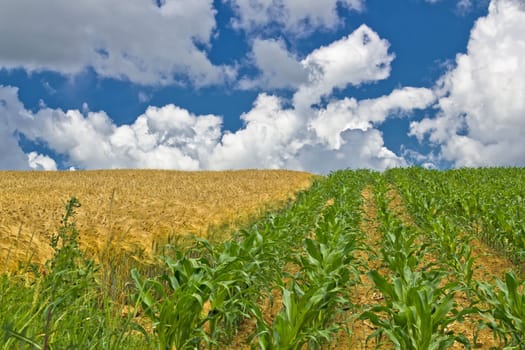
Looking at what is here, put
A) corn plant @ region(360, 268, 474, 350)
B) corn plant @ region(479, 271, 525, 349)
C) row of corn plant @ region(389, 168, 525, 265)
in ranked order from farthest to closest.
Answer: row of corn plant @ region(389, 168, 525, 265) → corn plant @ region(479, 271, 525, 349) → corn plant @ region(360, 268, 474, 350)

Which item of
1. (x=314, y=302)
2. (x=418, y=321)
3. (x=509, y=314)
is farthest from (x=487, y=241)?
(x=314, y=302)

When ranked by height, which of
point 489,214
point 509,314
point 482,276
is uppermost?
point 489,214

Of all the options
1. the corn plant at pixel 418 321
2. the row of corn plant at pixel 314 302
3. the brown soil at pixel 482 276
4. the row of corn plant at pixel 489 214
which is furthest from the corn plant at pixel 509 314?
the row of corn plant at pixel 489 214

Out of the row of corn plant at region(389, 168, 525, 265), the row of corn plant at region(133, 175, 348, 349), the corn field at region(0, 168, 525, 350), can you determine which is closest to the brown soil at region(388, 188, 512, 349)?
the corn field at region(0, 168, 525, 350)

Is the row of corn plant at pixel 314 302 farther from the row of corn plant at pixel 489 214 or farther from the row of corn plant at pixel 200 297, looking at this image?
the row of corn plant at pixel 489 214

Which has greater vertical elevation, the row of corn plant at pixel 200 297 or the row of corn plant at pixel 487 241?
the row of corn plant at pixel 487 241

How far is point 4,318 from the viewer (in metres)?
3.81

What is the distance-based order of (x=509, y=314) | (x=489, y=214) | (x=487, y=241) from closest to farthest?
(x=509, y=314) < (x=489, y=214) < (x=487, y=241)

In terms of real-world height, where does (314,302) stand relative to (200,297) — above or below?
above

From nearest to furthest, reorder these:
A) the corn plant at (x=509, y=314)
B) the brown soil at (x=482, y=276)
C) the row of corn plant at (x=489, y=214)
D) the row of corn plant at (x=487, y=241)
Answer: the corn plant at (x=509, y=314), the row of corn plant at (x=487, y=241), the brown soil at (x=482, y=276), the row of corn plant at (x=489, y=214)

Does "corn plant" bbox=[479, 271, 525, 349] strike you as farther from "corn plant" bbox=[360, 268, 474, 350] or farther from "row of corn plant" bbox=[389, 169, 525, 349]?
"corn plant" bbox=[360, 268, 474, 350]

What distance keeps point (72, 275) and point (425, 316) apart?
2.94 meters

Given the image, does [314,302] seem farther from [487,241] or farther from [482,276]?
[487,241]

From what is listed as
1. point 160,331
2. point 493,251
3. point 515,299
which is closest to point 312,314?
point 160,331
